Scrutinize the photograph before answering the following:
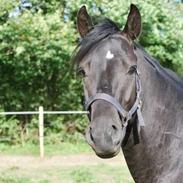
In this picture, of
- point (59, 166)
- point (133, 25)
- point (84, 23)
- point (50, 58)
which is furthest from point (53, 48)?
point (133, 25)

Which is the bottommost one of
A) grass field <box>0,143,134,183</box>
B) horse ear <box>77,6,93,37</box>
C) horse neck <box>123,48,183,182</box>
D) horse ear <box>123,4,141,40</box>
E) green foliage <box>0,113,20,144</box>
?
green foliage <box>0,113,20,144</box>

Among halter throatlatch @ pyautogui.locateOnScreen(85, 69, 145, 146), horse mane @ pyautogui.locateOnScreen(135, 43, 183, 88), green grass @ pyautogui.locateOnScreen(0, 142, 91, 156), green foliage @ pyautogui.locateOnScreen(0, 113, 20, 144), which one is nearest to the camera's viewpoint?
halter throatlatch @ pyautogui.locateOnScreen(85, 69, 145, 146)

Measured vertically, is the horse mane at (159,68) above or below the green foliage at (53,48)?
above

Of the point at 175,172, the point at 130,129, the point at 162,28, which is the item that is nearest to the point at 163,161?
the point at 175,172

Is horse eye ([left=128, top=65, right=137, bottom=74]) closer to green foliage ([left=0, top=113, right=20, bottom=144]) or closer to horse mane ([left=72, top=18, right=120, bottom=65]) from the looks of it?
horse mane ([left=72, top=18, right=120, bottom=65])

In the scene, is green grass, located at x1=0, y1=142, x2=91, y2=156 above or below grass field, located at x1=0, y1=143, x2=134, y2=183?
below

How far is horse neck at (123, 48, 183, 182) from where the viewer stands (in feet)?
8.87

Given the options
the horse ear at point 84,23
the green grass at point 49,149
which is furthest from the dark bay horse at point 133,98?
the green grass at point 49,149

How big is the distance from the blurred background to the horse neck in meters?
6.88

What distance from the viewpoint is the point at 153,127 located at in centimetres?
272

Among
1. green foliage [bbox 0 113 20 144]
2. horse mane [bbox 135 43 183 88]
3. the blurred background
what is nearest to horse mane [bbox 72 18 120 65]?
horse mane [bbox 135 43 183 88]

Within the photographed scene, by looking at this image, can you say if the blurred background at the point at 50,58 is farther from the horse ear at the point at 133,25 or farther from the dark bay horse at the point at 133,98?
the horse ear at the point at 133,25

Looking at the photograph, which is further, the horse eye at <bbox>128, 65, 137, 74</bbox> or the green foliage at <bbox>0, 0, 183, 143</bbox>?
the green foliage at <bbox>0, 0, 183, 143</bbox>

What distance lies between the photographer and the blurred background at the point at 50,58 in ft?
34.0
